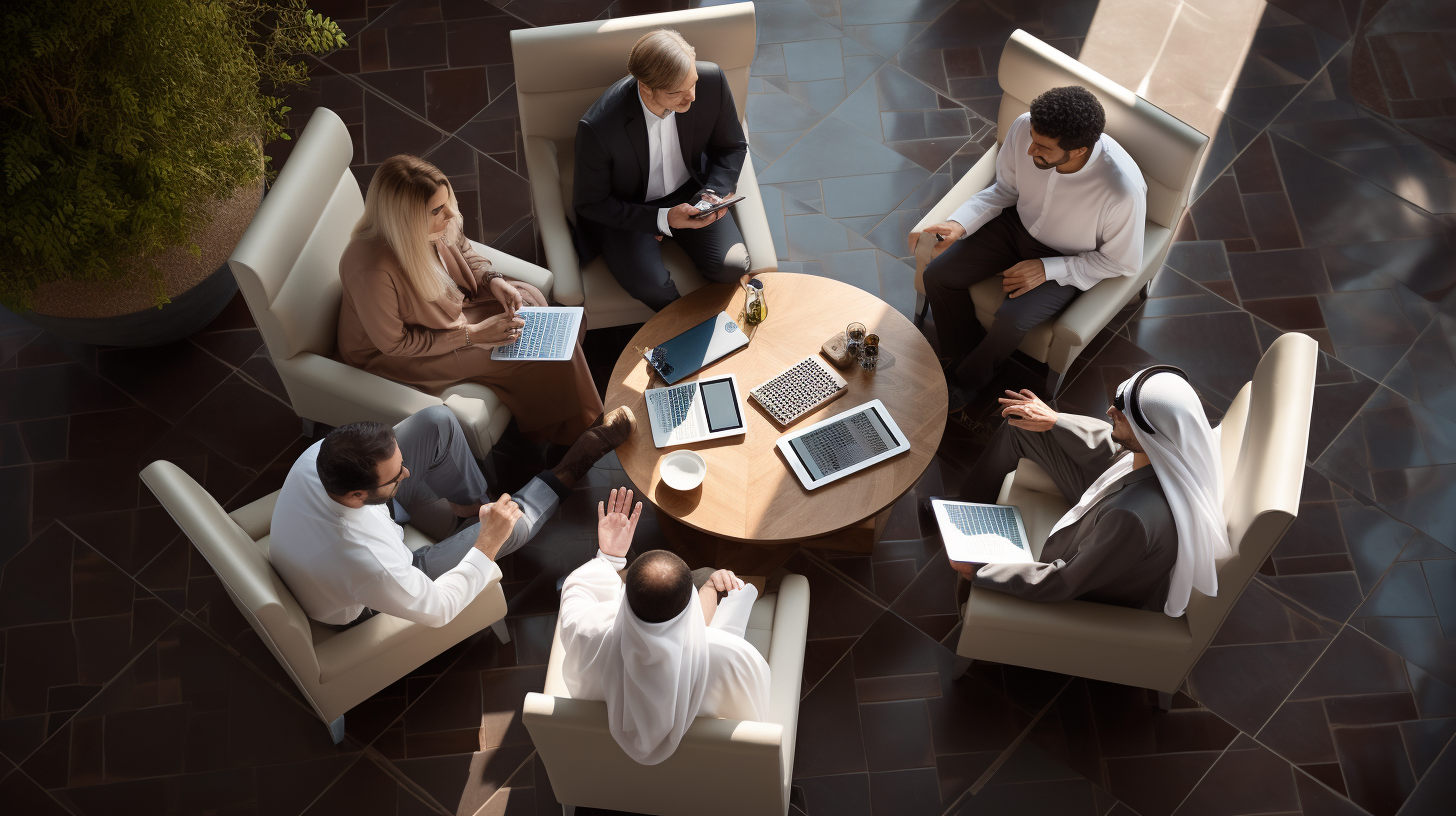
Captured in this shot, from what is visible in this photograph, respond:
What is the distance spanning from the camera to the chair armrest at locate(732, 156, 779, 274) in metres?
4.07

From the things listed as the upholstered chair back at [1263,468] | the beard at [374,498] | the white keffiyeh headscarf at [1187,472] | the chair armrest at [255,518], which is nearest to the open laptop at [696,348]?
the beard at [374,498]

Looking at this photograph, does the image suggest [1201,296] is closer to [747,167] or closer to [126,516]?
[747,167]

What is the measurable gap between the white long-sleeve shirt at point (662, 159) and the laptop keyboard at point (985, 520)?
1.60 meters

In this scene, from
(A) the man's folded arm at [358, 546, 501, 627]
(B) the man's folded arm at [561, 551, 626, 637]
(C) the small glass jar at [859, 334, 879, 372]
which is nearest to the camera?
(B) the man's folded arm at [561, 551, 626, 637]

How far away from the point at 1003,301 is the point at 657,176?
1.46m

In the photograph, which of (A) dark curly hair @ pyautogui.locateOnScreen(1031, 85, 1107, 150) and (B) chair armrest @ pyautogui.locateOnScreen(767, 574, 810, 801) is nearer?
(B) chair armrest @ pyautogui.locateOnScreen(767, 574, 810, 801)

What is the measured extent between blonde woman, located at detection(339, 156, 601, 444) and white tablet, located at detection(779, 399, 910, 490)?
0.94 metres

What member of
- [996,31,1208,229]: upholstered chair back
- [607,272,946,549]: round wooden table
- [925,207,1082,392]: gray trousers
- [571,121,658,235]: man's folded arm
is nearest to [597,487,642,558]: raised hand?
[607,272,946,549]: round wooden table

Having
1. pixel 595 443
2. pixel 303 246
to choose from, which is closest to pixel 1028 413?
pixel 595 443

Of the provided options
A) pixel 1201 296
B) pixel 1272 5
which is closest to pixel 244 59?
pixel 1201 296

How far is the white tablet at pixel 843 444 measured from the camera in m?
3.46

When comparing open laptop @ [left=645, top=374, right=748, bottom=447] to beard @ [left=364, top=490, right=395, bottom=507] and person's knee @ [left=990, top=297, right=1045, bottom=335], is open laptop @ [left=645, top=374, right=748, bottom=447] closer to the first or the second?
beard @ [left=364, top=490, right=395, bottom=507]

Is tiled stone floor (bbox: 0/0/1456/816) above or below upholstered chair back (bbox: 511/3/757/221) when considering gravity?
below

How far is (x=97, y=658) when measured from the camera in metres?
3.71
